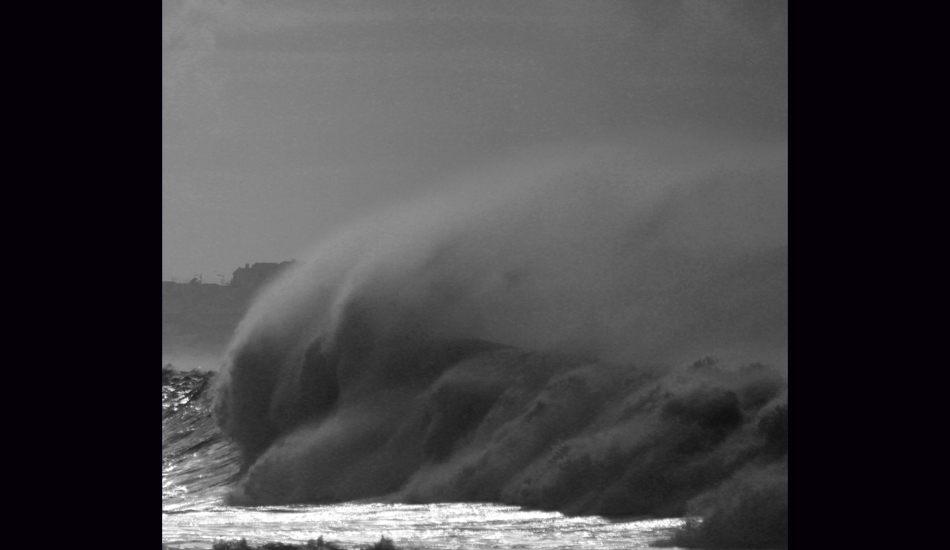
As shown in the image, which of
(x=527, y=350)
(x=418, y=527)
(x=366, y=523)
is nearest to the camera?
(x=418, y=527)

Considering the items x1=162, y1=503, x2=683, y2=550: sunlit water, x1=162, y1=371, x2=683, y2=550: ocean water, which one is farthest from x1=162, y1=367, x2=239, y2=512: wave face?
x1=162, y1=503, x2=683, y2=550: sunlit water

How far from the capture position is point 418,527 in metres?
10.7

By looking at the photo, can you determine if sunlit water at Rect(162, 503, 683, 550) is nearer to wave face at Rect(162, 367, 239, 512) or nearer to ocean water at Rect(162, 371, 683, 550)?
ocean water at Rect(162, 371, 683, 550)

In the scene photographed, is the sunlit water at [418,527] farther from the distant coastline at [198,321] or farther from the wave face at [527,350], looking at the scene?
the distant coastline at [198,321]

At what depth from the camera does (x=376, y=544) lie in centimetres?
909

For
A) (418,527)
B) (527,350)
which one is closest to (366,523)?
(418,527)

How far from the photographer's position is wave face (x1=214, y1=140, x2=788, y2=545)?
1274 cm

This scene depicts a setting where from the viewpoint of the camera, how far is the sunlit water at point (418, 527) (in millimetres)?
9547

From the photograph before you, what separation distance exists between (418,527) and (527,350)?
16.2 feet

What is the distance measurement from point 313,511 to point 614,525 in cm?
375

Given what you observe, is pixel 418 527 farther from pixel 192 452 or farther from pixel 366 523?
pixel 192 452

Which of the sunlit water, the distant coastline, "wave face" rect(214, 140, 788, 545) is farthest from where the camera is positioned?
the distant coastline
